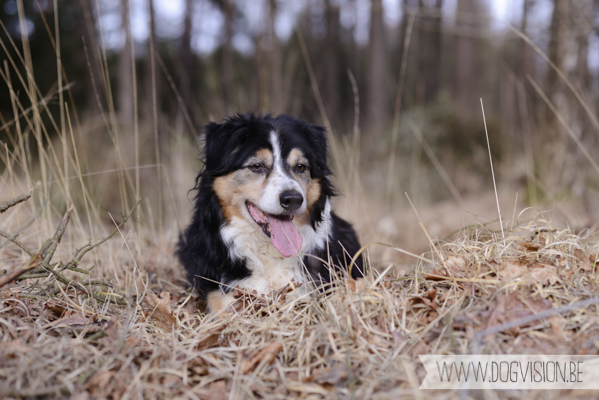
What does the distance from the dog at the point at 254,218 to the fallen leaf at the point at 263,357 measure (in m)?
0.87

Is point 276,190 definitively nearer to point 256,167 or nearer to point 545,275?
point 256,167

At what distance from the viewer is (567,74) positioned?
559cm

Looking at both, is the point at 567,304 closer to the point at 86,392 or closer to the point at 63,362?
the point at 86,392

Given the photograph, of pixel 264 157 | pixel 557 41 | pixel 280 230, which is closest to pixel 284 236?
pixel 280 230

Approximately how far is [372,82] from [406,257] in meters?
9.34

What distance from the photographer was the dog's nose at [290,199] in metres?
2.46

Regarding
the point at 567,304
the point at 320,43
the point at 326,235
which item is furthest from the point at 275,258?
the point at 320,43

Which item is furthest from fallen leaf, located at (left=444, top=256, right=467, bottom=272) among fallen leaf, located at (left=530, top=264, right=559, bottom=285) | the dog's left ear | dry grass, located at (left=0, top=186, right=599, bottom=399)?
the dog's left ear

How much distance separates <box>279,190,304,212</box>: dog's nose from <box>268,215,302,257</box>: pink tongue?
5.8 inches

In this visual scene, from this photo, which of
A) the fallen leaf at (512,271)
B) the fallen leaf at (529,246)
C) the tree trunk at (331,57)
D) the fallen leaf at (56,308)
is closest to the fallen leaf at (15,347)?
the fallen leaf at (56,308)

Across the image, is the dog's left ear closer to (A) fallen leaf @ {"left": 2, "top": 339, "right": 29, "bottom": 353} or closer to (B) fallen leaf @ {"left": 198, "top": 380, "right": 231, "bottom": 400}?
(B) fallen leaf @ {"left": 198, "top": 380, "right": 231, "bottom": 400}

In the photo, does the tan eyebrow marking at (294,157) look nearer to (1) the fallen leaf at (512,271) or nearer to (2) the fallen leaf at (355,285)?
(2) the fallen leaf at (355,285)

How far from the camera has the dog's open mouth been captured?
2.58 metres

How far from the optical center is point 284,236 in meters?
2.60
